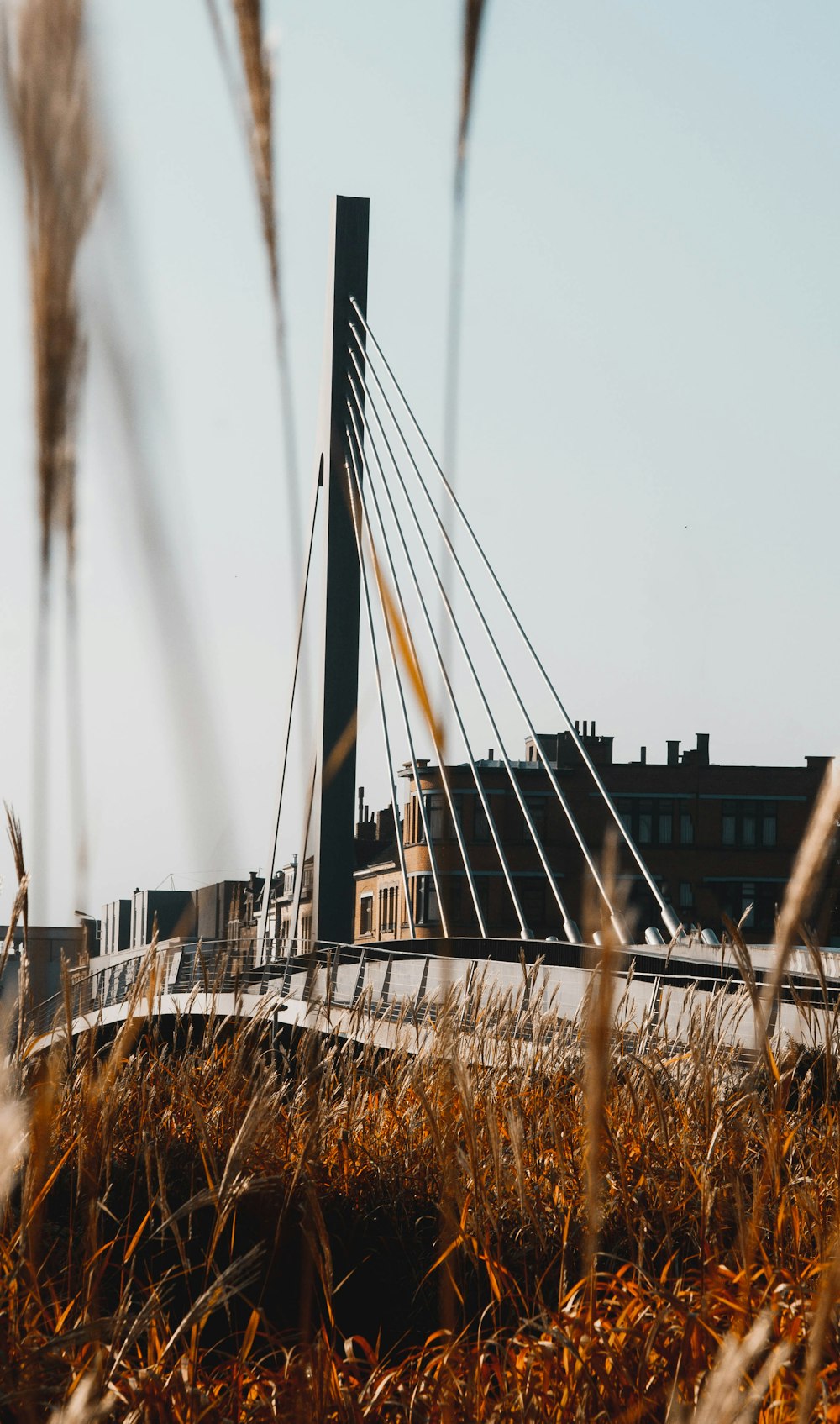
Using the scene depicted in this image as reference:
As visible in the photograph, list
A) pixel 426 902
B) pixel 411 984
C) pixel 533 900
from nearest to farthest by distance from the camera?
pixel 411 984 → pixel 426 902 → pixel 533 900

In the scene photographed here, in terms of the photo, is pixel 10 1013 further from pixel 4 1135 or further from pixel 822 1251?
pixel 822 1251

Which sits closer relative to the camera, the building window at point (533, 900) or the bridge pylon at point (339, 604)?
the bridge pylon at point (339, 604)

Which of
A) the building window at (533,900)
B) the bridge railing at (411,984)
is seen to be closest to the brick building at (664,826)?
the building window at (533,900)

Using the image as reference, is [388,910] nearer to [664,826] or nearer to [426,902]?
[426,902]

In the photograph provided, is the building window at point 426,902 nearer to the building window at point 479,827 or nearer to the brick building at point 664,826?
the brick building at point 664,826

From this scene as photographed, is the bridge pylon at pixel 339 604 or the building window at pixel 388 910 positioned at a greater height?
the bridge pylon at pixel 339 604

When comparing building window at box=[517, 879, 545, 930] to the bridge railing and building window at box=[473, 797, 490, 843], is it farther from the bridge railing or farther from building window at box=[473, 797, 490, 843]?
the bridge railing

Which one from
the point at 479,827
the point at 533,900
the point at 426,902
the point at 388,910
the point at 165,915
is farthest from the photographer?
the point at 388,910

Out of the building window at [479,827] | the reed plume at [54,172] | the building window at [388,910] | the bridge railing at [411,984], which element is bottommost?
the building window at [388,910]

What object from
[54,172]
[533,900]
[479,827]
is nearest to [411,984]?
[54,172]

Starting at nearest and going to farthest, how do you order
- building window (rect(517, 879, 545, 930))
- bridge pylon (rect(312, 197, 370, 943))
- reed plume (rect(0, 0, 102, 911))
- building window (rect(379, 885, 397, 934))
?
reed plume (rect(0, 0, 102, 911)) → bridge pylon (rect(312, 197, 370, 943)) → building window (rect(517, 879, 545, 930)) → building window (rect(379, 885, 397, 934))

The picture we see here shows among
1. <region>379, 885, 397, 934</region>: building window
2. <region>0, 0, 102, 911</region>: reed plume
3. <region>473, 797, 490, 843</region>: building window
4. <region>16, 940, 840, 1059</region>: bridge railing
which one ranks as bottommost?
<region>379, 885, 397, 934</region>: building window

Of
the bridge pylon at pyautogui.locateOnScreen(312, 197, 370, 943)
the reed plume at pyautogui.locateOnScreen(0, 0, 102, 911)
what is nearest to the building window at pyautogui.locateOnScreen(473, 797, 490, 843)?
the bridge pylon at pyautogui.locateOnScreen(312, 197, 370, 943)

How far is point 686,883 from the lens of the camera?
51406 millimetres
